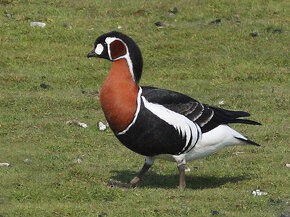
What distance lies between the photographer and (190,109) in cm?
1260

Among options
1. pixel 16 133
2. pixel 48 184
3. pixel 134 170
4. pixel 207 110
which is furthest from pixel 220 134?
pixel 16 133

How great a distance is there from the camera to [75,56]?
2067 cm

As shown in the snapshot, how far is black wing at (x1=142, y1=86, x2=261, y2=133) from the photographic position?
40.3 feet

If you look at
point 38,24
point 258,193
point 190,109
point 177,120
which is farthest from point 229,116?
point 38,24

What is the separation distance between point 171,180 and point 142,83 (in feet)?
21.0

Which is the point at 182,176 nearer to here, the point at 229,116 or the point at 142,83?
the point at 229,116

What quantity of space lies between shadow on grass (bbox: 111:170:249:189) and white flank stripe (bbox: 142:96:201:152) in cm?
78

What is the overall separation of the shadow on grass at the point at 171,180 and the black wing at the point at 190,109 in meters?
0.81

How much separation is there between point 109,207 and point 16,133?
456 cm

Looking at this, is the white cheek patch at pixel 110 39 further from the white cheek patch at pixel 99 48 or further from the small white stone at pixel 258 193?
the small white stone at pixel 258 193

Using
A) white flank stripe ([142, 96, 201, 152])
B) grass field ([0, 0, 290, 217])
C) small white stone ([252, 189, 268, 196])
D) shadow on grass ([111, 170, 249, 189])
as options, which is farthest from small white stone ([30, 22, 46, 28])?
small white stone ([252, 189, 268, 196])

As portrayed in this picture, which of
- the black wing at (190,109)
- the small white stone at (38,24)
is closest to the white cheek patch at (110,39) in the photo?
the black wing at (190,109)

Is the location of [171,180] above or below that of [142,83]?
above

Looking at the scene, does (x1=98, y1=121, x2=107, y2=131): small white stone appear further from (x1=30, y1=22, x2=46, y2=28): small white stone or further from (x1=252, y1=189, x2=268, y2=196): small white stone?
(x1=30, y1=22, x2=46, y2=28): small white stone
